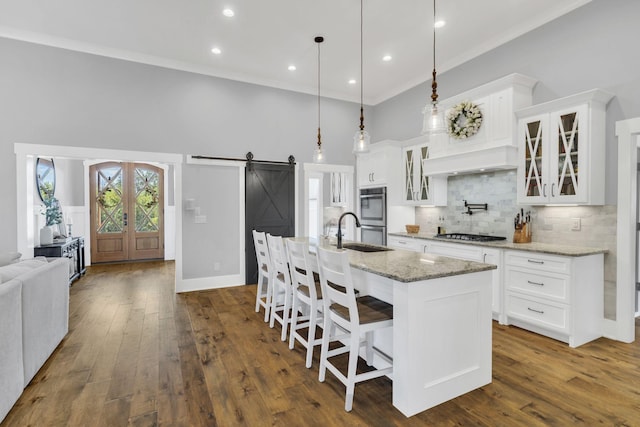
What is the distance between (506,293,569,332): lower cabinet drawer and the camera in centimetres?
300

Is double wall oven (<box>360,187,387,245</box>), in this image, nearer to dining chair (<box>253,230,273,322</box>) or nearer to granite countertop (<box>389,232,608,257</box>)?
granite countertop (<box>389,232,608,257</box>)

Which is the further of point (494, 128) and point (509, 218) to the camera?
point (509, 218)

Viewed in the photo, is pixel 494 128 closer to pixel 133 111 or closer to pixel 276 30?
pixel 276 30

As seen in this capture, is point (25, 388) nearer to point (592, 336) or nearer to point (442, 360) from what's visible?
point (442, 360)

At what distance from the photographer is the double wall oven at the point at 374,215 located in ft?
18.4

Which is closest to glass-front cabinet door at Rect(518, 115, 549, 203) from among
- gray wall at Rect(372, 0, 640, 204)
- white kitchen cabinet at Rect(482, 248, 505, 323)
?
gray wall at Rect(372, 0, 640, 204)

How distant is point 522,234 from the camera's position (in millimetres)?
3684

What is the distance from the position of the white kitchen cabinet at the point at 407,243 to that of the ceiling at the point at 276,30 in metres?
2.70

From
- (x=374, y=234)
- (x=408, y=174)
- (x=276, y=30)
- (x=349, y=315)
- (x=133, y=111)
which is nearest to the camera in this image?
(x=349, y=315)

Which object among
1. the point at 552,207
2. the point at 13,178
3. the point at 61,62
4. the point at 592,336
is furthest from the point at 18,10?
the point at 592,336

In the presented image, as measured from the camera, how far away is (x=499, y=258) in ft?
11.5

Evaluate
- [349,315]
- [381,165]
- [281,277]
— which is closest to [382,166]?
[381,165]

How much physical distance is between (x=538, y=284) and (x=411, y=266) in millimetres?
1855

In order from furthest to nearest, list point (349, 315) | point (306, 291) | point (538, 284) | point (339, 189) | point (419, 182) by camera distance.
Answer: point (339, 189), point (419, 182), point (538, 284), point (306, 291), point (349, 315)
